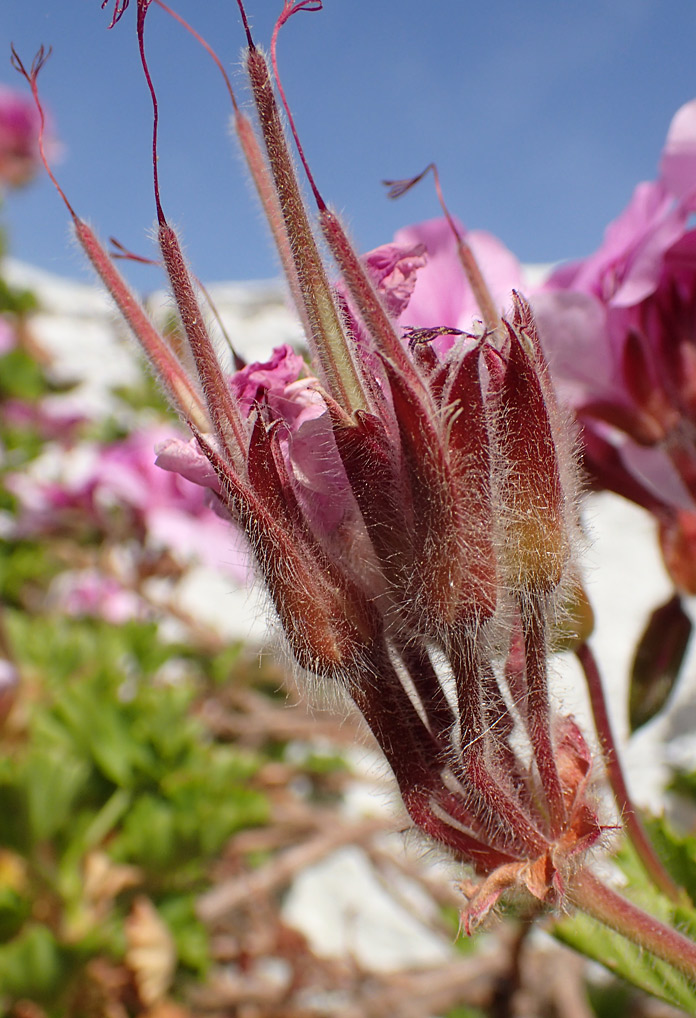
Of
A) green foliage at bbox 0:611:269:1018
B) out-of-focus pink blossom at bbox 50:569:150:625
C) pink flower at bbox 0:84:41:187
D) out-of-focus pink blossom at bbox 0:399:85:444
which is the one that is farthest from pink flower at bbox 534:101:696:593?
pink flower at bbox 0:84:41:187

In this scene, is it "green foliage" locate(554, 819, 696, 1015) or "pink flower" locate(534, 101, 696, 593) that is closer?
"green foliage" locate(554, 819, 696, 1015)

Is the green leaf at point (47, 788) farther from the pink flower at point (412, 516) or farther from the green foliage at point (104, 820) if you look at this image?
the pink flower at point (412, 516)

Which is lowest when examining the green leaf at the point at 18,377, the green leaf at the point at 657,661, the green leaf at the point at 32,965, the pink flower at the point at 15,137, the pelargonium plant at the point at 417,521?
the green leaf at the point at 32,965

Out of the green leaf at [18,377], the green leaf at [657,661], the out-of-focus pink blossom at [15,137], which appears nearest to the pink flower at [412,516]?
the green leaf at [657,661]

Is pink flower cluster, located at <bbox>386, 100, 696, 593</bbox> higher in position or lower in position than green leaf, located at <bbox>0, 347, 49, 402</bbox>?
lower

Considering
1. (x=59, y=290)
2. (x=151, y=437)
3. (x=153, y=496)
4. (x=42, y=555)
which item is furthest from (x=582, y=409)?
(x=59, y=290)

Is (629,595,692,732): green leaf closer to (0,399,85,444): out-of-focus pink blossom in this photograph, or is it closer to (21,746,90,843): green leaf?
(21,746,90,843): green leaf

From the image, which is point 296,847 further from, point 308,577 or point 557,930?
point 308,577
